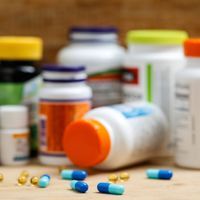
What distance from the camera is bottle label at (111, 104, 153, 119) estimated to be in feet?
3.18

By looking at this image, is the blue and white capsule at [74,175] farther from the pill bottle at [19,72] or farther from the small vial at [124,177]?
the pill bottle at [19,72]

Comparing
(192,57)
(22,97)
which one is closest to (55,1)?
(22,97)

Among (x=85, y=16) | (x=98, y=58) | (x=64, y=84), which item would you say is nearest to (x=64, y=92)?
(x=64, y=84)

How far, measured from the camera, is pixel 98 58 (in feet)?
3.51

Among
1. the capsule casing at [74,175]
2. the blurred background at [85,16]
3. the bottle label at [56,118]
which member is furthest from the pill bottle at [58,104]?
the blurred background at [85,16]

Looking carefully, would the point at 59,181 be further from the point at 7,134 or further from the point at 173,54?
the point at 173,54

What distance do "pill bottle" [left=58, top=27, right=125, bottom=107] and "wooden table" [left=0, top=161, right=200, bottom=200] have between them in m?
0.15

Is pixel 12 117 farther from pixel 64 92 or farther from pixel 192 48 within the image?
pixel 192 48

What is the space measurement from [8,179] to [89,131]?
13 cm

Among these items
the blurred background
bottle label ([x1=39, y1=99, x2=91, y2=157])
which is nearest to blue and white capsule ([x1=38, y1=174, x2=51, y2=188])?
bottle label ([x1=39, y1=99, x2=91, y2=157])

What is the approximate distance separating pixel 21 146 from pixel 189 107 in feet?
0.83

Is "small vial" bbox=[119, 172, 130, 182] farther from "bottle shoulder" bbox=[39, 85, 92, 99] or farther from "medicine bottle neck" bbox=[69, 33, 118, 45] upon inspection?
"medicine bottle neck" bbox=[69, 33, 118, 45]

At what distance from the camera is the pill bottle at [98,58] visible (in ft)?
3.51

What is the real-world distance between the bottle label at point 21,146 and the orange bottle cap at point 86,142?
0.09 m
